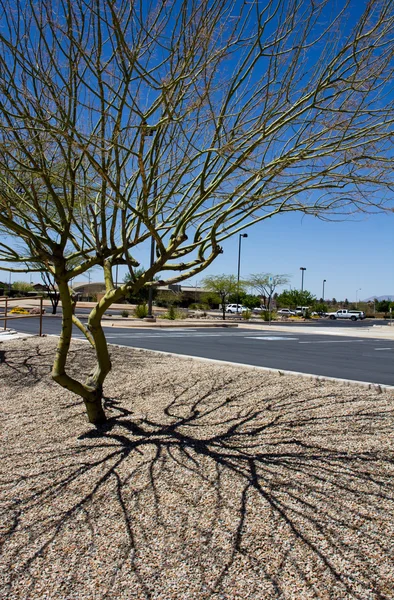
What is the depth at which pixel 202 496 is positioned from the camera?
4289 millimetres

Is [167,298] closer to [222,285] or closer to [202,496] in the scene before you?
[222,285]

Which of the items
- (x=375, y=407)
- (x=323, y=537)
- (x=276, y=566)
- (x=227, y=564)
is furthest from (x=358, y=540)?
(x=375, y=407)

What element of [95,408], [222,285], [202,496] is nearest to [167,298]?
[222,285]

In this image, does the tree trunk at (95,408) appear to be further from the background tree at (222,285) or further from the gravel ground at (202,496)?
the background tree at (222,285)

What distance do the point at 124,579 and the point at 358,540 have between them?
165 cm

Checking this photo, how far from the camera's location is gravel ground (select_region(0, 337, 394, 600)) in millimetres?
3221

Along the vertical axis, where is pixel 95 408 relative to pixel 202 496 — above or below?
above

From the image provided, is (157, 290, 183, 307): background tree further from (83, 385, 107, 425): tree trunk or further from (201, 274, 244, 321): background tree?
(83, 385, 107, 425): tree trunk

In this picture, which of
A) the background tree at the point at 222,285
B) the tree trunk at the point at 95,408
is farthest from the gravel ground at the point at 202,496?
the background tree at the point at 222,285

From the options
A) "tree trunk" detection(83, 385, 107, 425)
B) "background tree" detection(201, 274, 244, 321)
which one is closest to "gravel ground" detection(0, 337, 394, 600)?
"tree trunk" detection(83, 385, 107, 425)

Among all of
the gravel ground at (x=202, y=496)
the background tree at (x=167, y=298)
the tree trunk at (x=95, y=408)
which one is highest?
the background tree at (x=167, y=298)

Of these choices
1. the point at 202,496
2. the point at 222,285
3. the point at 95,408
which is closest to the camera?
the point at 202,496

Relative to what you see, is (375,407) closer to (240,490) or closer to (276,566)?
(240,490)

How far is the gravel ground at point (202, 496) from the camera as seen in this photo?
3221 mm
